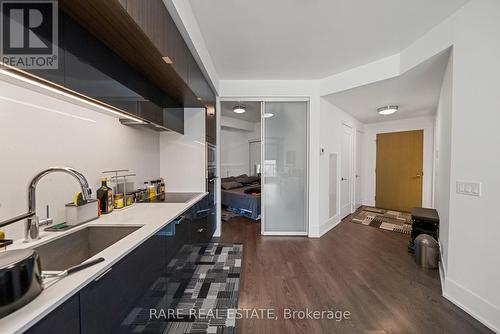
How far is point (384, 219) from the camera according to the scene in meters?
4.30

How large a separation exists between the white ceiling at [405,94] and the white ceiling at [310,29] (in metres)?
0.36

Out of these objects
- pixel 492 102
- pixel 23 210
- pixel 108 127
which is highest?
pixel 492 102

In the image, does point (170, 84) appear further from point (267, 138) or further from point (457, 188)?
point (457, 188)


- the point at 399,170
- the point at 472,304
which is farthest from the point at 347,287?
the point at 399,170

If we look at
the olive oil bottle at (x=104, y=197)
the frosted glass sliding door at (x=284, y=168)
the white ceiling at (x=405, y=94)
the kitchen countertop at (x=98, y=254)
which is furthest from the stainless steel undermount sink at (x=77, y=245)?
the white ceiling at (x=405, y=94)

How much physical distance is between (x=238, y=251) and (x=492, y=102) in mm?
3011

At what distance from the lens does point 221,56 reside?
259 cm

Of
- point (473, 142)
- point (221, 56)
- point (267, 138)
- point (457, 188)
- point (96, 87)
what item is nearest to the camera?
point (96, 87)

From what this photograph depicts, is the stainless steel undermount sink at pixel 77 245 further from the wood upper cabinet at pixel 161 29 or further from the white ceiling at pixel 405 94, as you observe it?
the white ceiling at pixel 405 94

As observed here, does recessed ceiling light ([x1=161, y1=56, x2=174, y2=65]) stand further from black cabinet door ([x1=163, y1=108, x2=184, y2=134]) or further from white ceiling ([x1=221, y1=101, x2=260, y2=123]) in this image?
white ceiling ([x1=221, y1=101, x2=260, y2=123])

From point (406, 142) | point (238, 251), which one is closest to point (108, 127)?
point (238, 251)

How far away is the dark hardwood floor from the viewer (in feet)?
5.18

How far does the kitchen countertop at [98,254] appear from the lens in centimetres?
53
